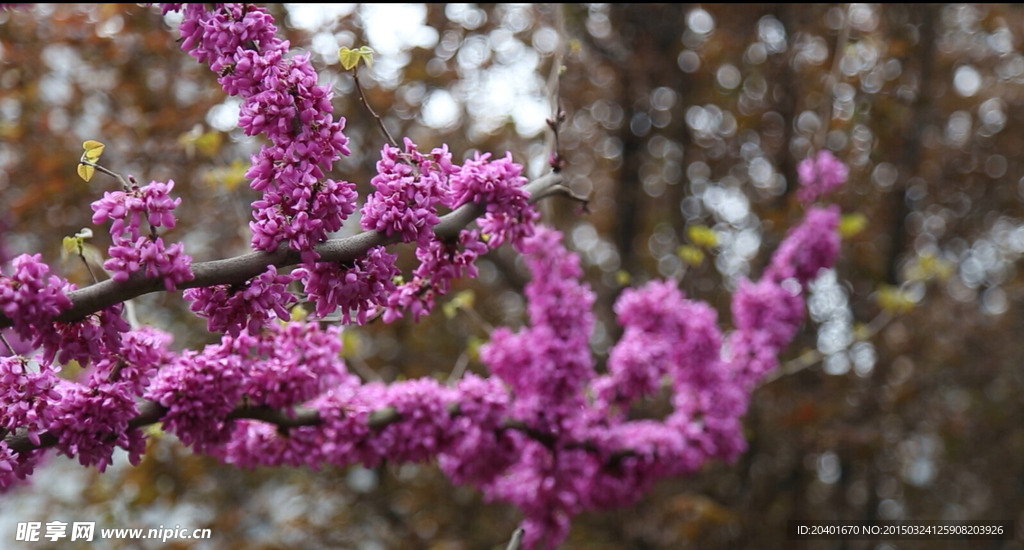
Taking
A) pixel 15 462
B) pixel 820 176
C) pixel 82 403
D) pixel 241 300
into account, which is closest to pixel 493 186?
pixel 241 300

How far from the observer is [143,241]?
158 centimetres

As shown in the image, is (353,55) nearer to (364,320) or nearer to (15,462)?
(364,320)

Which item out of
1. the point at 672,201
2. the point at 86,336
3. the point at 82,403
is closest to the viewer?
the point at 86,336

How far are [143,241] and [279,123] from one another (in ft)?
1.13

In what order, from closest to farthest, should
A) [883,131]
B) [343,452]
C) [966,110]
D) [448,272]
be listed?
[448,272], [343,452], [883,131], [966,110]

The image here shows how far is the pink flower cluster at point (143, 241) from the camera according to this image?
1.57 m

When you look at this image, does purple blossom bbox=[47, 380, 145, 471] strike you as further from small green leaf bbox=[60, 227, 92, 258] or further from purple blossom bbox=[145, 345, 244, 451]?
small green leaf bbox=[60, 227, 92, 258]

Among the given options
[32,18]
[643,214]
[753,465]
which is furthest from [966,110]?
[32,18]

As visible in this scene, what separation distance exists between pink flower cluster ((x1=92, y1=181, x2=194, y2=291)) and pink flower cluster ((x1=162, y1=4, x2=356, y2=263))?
0.16 meters

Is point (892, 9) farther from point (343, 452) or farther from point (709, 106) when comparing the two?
point (343, 452)

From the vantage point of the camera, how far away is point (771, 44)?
585 centimetres

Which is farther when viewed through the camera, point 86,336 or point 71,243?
point 71,243

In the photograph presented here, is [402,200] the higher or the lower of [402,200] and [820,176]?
the lower

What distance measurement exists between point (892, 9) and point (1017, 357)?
113 inches
